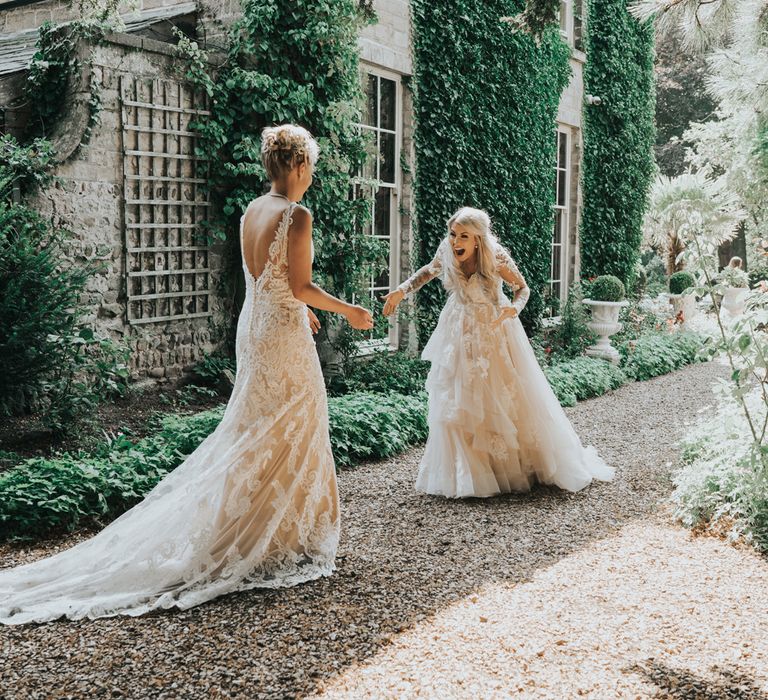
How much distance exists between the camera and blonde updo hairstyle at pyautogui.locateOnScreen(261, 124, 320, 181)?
3479 millimetres

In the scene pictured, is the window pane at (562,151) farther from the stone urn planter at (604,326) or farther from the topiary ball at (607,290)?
the stone urn planter at (604,326)

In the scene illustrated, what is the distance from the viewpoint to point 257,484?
349cm

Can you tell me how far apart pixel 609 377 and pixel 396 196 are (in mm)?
3070

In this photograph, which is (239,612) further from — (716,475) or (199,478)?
(716,475)

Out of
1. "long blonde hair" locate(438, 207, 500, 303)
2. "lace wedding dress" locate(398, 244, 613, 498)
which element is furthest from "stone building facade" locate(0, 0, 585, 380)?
"lace wedding dress" locate(398, 244, 613, 498)

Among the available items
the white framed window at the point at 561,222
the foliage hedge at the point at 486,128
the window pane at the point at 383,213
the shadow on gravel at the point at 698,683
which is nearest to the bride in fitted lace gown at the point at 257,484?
the shadow on gravel at the point at 698,683

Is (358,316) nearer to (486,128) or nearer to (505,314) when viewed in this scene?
(505,314)

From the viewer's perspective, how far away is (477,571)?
3789 millimetres

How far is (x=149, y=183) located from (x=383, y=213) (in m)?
2.82

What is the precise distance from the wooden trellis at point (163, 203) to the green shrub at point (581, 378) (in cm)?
353

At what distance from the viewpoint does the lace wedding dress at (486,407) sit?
197 inches

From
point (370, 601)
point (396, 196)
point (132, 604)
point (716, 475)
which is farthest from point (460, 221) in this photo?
point (396, 196)

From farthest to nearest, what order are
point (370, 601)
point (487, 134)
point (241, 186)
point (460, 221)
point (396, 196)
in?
point (487, 134)
point (396, 196)
point (241, 186)
point (460, 221)
point (370, 601)

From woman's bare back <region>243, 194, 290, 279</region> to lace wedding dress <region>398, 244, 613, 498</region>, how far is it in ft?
5.45
